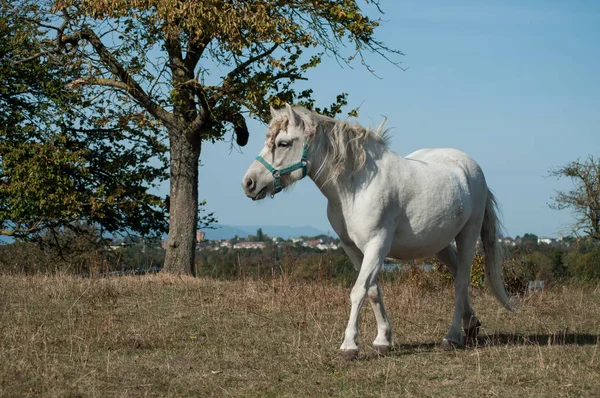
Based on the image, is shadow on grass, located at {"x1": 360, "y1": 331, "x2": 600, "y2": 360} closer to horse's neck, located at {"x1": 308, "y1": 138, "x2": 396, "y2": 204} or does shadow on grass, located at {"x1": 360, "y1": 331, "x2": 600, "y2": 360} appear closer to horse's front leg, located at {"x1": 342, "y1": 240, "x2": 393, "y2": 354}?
horse's front leg, located at {"x1": 342, "y1": 240, "x2": 393, "y2": 354}

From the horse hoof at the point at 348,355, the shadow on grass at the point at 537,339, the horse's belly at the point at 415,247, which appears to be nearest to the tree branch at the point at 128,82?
the horse's belly at the point at 415,247

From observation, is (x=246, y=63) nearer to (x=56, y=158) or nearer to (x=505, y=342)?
(x=56, y=158)

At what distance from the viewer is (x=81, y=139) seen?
1880cm

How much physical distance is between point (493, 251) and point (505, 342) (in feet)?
3.46

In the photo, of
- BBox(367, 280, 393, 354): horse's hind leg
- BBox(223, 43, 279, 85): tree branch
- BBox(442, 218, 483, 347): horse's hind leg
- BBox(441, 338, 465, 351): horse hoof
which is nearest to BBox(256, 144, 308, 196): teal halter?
BBox(367, 280, 393, 354): horse's hind leg

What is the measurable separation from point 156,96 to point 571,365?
11.2 meters

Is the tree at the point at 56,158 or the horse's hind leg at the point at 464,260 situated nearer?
the horse's hind leg at the point at 464,260

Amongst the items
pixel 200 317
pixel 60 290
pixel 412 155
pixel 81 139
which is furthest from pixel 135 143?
pixel 412 155

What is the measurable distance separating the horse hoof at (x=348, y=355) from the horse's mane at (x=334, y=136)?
161 centimetres

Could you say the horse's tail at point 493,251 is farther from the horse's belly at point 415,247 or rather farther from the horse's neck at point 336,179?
the horse's neck at point 336,179

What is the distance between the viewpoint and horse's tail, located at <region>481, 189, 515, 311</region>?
8.59m

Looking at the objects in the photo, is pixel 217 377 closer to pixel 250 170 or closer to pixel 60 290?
pixel 250 170

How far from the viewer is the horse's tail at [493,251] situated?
8586 mm

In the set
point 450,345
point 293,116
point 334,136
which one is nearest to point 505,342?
point 450,345
